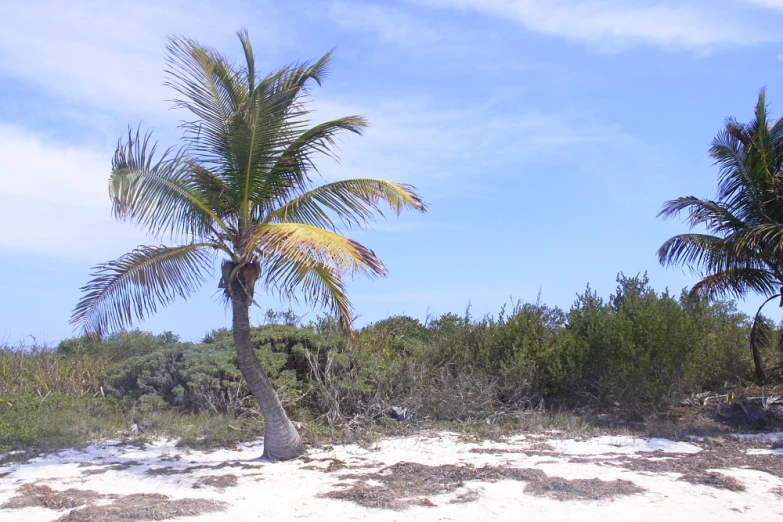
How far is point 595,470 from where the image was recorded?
829cm

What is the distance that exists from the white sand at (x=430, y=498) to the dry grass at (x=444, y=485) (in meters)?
0.14

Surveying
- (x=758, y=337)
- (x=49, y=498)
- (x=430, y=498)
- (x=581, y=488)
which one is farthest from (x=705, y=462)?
(x=49, y=498)

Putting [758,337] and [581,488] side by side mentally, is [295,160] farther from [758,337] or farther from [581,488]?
[758,337]

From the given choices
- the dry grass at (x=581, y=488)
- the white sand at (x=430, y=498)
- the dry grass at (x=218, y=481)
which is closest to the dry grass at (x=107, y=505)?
the white sand at (x=430, y=498)

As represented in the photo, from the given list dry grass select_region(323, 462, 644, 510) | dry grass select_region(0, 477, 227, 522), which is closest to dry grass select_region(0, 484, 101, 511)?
dry grass select_region(0, 477, 227, 522)

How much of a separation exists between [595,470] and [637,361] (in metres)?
4.09

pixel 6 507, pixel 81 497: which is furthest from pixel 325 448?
pixel 6 507

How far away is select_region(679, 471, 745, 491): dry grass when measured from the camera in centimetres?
746

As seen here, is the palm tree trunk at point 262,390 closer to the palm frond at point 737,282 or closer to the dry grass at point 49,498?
the dry grass at point 49,498

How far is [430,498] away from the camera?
23.3ft

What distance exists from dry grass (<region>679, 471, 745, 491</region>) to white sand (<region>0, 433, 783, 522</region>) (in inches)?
4.8

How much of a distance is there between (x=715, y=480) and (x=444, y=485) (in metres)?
3.17

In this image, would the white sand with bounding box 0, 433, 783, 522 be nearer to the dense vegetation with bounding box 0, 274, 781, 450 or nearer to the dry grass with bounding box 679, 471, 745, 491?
the dry grass with bounding box 679, 471, 745, 491

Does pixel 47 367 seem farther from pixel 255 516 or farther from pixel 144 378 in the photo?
pixel 255 516
